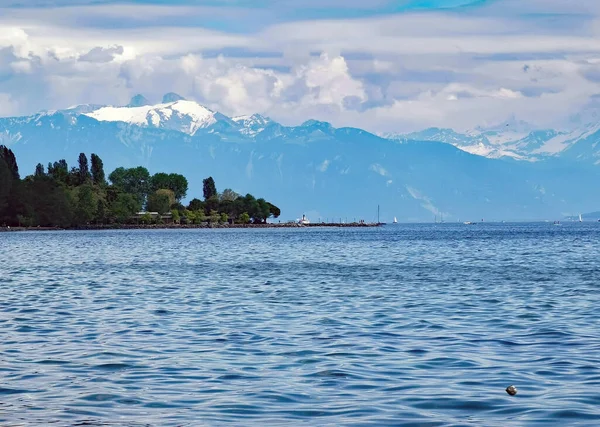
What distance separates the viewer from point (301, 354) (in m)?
30.3

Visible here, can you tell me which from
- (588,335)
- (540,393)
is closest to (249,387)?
(540,393)

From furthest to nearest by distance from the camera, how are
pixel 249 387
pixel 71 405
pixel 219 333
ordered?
pixel 219 333
pixel 249 387
pixel 71 405

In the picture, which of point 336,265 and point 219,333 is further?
point 336,265

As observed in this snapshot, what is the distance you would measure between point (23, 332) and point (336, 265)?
5330 cm

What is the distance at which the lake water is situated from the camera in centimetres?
2238

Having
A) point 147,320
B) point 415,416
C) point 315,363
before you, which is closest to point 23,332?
point 147,320

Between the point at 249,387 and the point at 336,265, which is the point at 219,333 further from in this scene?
the point at 336,265

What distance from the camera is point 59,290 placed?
57.5m

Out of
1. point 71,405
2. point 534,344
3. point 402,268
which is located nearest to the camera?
point 71,405

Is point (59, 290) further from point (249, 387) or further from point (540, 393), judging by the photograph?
point (540, 393)

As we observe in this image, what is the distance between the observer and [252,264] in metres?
90.5

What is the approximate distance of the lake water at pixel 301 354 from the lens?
22.4 m

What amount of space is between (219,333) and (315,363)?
7812 millimetres

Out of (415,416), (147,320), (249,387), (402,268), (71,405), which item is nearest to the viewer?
(415,416)
